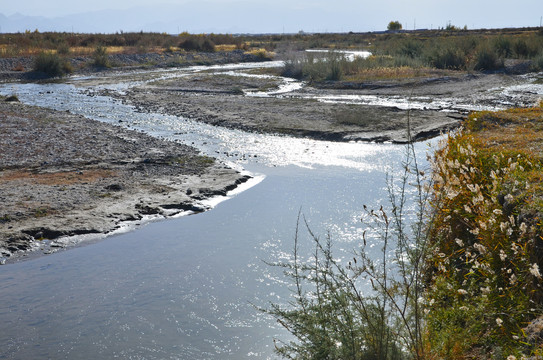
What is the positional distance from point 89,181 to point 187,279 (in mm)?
3875

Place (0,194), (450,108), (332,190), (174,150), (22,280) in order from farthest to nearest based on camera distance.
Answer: (450,108) < (174,150) < (332,190) < (0,194) < (22,280)

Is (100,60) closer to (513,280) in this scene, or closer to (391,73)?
(391,73)

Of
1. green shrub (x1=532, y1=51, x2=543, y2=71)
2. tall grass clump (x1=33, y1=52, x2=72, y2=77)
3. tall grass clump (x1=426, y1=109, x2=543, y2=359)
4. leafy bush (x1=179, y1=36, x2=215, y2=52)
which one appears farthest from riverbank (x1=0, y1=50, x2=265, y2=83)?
tall grass clump (x1=426, y1=109, x2=543, y2=359)

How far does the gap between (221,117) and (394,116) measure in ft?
16.8

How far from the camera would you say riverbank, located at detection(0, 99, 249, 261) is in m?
7.30

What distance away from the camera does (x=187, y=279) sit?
19.9ft

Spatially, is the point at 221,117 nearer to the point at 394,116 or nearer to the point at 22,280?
the point at 394,116

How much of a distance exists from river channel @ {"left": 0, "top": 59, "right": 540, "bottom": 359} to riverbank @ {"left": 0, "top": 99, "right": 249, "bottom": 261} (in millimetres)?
423

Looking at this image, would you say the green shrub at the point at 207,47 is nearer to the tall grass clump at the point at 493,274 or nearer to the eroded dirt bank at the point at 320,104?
the eroded dirt bank at the point at 320,104

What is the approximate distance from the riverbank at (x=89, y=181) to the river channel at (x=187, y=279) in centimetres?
42

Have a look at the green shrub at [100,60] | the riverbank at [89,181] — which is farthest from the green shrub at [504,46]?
the riverbank at [89,181]

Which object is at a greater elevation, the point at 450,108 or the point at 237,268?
the point at 450,108

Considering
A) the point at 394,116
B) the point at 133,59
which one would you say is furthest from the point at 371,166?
the point at 133,59

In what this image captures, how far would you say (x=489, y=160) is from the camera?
6.29 metres
